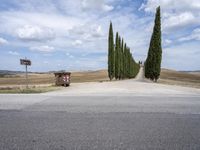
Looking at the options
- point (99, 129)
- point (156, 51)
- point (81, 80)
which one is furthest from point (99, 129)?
point (81, 80)

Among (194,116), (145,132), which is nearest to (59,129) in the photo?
(145,132)

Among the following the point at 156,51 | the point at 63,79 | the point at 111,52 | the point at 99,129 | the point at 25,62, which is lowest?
the point at 99,129

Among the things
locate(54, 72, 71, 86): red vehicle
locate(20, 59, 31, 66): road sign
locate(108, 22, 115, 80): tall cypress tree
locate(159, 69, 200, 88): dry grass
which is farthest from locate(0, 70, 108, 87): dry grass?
locate(20, 59, 31, 66): road sign

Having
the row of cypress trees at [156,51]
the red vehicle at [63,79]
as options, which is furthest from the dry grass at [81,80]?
the red vehicle at [63,79]

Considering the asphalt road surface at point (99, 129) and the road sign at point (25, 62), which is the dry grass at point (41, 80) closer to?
the road sign at point (25, 62)

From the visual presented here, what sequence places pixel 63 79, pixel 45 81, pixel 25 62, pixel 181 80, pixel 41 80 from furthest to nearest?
pixel 181 80, pixel 41 80, pixel 45 81, pixel 63 79, pixel 25 62

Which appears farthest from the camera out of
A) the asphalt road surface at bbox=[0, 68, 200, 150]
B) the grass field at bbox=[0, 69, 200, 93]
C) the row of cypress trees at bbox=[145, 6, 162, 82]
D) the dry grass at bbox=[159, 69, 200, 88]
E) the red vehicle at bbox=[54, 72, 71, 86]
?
the dry grass at bbox=[159, 69, 200, 88]

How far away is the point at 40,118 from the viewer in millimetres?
7414

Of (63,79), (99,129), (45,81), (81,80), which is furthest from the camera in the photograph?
(45,81)

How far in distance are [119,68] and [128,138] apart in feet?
128

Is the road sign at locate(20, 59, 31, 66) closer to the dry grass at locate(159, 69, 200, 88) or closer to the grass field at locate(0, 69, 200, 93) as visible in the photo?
the grass field at locate(0, 69, 200, 93)

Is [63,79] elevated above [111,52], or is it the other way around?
→ [111,52]

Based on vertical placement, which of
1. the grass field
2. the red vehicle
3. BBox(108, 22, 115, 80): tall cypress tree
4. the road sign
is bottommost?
the grass field

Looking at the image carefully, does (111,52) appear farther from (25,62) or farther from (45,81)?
(45,81)
